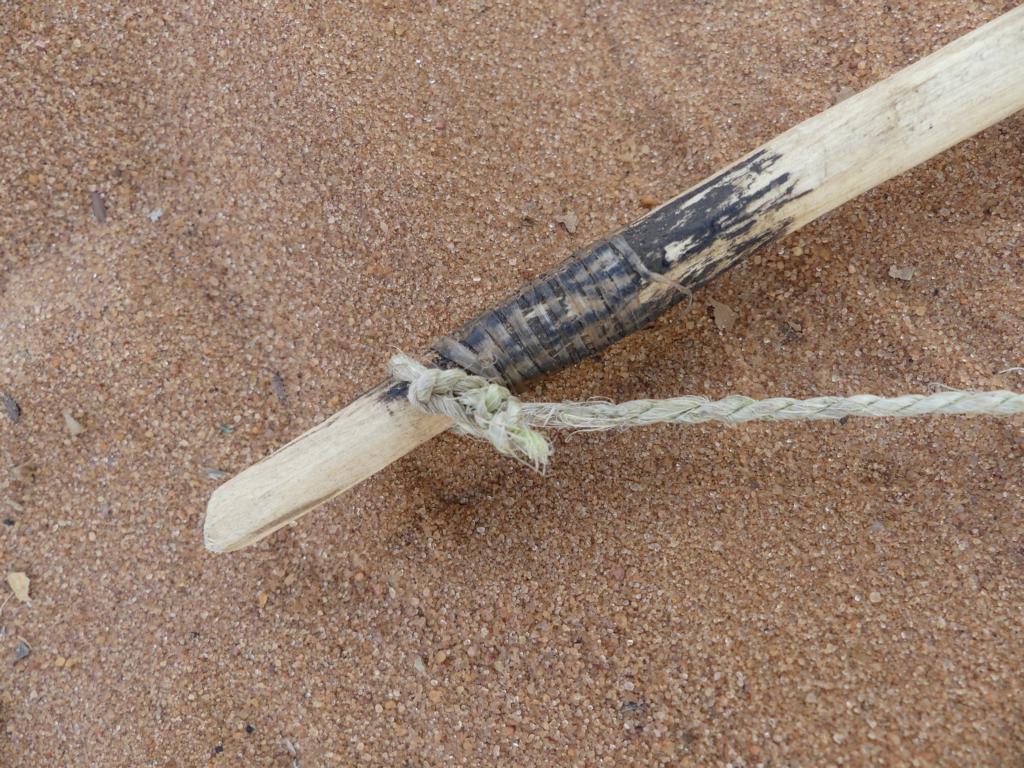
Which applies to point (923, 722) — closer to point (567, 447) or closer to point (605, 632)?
point (605, 632)

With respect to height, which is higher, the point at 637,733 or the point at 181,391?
the point at 181,391

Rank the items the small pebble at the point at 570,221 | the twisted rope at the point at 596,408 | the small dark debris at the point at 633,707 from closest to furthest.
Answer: the twisted rope at the point at 596,408 < the small dark debris at the point at 633,707 < the small pebble at the point at 570,221

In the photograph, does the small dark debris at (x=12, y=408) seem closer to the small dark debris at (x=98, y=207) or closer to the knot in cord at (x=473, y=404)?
the small dark debris at (x=98, y=207)

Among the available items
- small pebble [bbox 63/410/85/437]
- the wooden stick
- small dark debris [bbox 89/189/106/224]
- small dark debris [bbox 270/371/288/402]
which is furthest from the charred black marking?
small dark debris [bbox 89/189/106/224]

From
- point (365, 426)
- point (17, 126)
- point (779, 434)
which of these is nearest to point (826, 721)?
point (779, 434)

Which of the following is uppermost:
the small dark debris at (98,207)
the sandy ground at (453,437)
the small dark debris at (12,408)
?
the small dark debris at (98,207)

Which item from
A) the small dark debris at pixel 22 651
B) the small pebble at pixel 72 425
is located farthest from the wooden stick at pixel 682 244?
the small dark debris at pixel 22 651

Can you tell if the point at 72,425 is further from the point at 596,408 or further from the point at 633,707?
the point at 633,707
